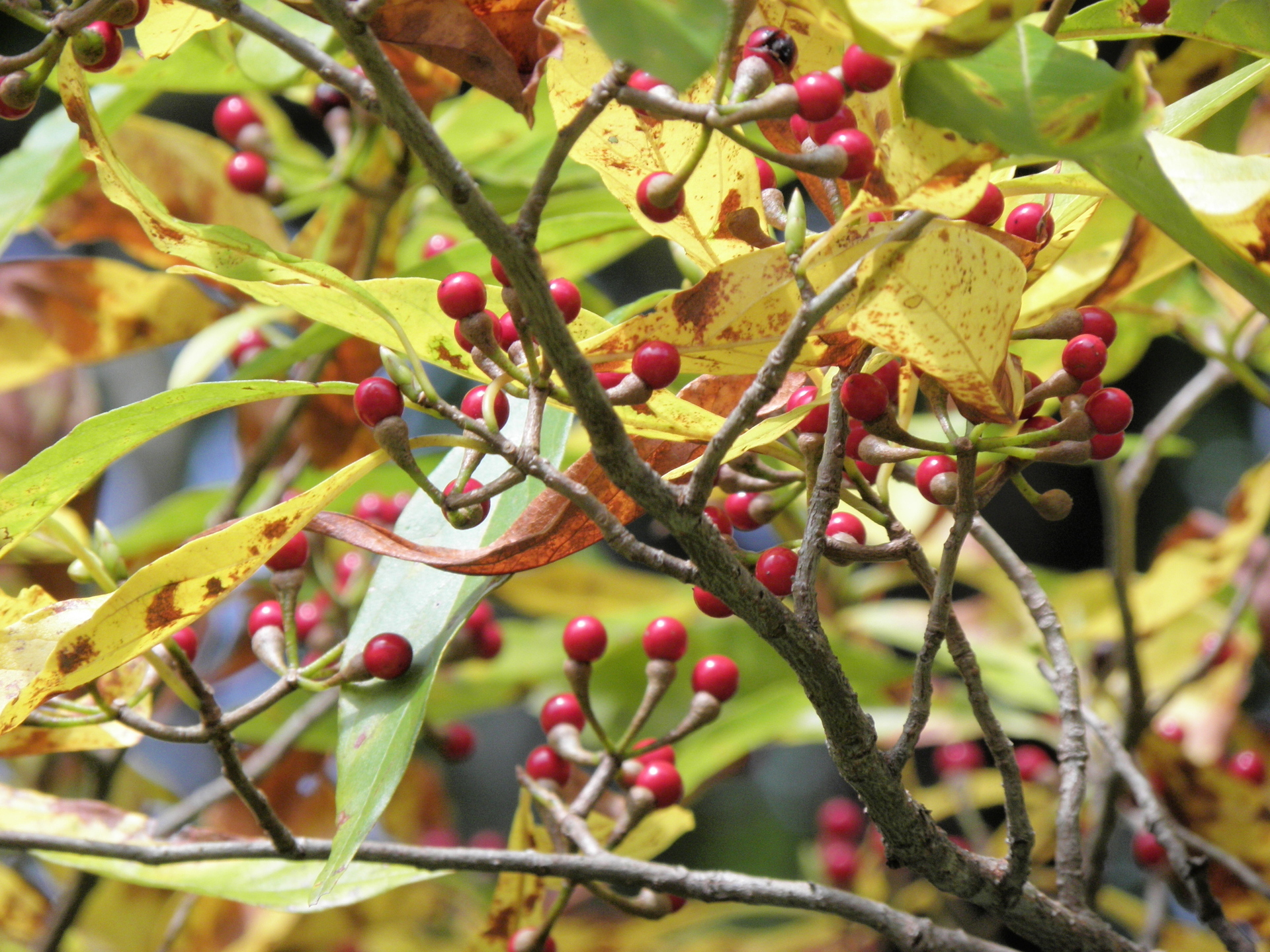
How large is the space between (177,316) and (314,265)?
0.76 m

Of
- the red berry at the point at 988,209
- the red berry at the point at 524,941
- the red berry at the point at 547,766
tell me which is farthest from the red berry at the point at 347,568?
the red berry at the point at 988,209

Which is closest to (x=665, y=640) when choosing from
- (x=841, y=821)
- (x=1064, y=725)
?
(x=1064, y=725)

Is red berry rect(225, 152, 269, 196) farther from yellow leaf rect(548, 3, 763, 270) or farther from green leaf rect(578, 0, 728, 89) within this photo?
green leaf rect(578, 0, 728, 89)

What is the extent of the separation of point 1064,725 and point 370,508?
81 centimetres

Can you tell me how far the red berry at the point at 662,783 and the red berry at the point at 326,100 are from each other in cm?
76

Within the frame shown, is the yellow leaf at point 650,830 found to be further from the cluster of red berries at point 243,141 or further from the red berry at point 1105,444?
the cluster of red berries at point 243,141

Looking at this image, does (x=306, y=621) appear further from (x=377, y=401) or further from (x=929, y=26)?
(x=929, y=26)

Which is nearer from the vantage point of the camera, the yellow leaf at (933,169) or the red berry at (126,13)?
the yellow leaf at (933,169)

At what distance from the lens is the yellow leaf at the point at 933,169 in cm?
41

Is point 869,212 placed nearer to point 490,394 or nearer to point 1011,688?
point 490,394

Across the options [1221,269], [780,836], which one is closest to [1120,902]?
[780,836]

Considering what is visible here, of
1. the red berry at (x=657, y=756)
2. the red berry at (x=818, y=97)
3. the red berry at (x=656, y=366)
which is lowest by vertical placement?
the red berry at (x=657, y=756)

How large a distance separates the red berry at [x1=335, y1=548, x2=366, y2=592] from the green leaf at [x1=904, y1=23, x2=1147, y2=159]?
3.30ft

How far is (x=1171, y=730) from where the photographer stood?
4.49 feet
